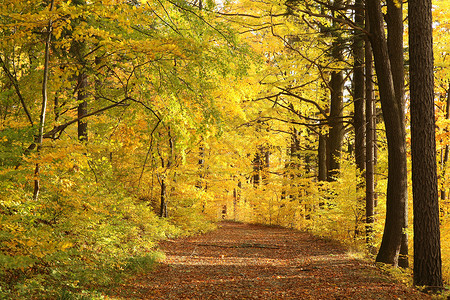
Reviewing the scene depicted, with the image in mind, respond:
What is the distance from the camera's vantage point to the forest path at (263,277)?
627 centimetres

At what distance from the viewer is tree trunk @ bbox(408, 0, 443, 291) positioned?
646cm

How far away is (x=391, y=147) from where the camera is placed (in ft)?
27.3

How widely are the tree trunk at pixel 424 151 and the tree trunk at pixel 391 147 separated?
1.59 metres

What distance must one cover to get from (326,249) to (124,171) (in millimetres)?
7694

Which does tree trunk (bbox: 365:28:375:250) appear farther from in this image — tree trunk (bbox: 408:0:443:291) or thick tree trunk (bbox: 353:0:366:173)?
tree trunk (bbox: 408:0:443:291)

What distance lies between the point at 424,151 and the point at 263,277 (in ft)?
13.7

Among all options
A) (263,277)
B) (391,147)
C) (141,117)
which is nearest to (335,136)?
(391,147)

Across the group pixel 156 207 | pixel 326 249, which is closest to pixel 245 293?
pixel 326 249

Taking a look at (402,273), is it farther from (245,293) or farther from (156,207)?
(156,207)

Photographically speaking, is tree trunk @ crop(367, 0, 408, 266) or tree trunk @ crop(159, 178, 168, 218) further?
tree trunk @ crop(159, 178, 168, 218)

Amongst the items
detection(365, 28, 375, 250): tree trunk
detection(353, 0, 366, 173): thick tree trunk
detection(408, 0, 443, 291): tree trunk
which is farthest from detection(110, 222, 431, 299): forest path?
detection(353, 0, 366, 173): thick tree trunk

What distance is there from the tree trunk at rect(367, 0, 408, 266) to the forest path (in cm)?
80

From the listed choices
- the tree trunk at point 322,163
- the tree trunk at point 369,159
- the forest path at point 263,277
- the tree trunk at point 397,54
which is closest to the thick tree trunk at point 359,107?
the tree trunk at point 369,159

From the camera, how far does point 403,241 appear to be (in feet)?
28.6
